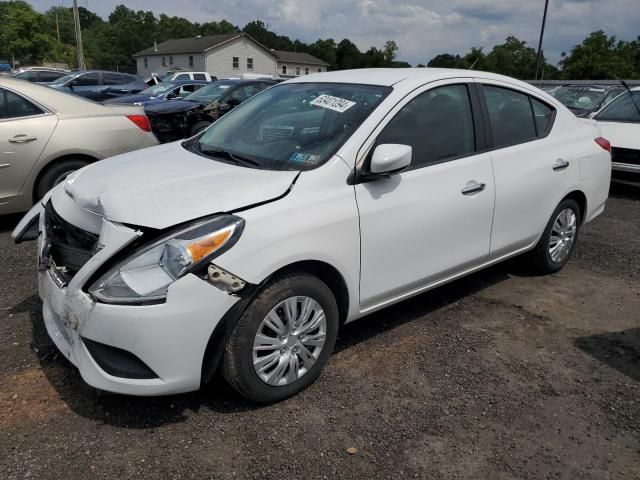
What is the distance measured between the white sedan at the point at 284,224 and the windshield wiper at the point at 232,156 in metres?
0.02

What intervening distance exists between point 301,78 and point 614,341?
295cm

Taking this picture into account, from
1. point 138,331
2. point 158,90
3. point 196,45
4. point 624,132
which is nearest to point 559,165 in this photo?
point 138,331

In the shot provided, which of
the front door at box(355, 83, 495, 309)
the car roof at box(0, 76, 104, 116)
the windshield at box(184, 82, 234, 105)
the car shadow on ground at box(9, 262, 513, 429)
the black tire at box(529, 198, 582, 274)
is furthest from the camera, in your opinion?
the windshield at box(184, 82, 234, 105)

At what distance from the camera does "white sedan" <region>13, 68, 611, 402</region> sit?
245cm

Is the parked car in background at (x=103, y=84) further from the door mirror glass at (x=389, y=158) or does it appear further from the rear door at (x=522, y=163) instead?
the door mirror glass at (x=389, y=158)

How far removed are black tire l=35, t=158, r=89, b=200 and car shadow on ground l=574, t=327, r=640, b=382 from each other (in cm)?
510

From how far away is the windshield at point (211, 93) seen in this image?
34.7 ft

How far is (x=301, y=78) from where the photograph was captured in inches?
162

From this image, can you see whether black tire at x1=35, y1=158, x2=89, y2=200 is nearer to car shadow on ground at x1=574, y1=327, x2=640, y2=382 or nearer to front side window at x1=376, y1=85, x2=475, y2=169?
front side window at x1=376, y1=85, x2=475, y2=169

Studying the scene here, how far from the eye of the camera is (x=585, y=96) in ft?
38.5

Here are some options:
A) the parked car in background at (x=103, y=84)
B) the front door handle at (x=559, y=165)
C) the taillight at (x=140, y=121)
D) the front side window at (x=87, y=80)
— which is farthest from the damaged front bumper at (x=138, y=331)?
the front side window at (x=87, y=80)

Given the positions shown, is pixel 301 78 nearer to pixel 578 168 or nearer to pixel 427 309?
pixel 427 309

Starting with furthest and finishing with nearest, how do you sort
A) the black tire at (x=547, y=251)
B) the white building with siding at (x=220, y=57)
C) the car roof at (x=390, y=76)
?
the white building with siding at (x=220, y=57)
the black tire at (x=547, y=251)
the car roof at (x=390, y=76)

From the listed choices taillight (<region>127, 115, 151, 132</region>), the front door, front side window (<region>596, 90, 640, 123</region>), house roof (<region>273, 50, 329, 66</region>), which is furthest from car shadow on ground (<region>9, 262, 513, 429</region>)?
house roof (<region>273, 50, 329, 66</region>)
